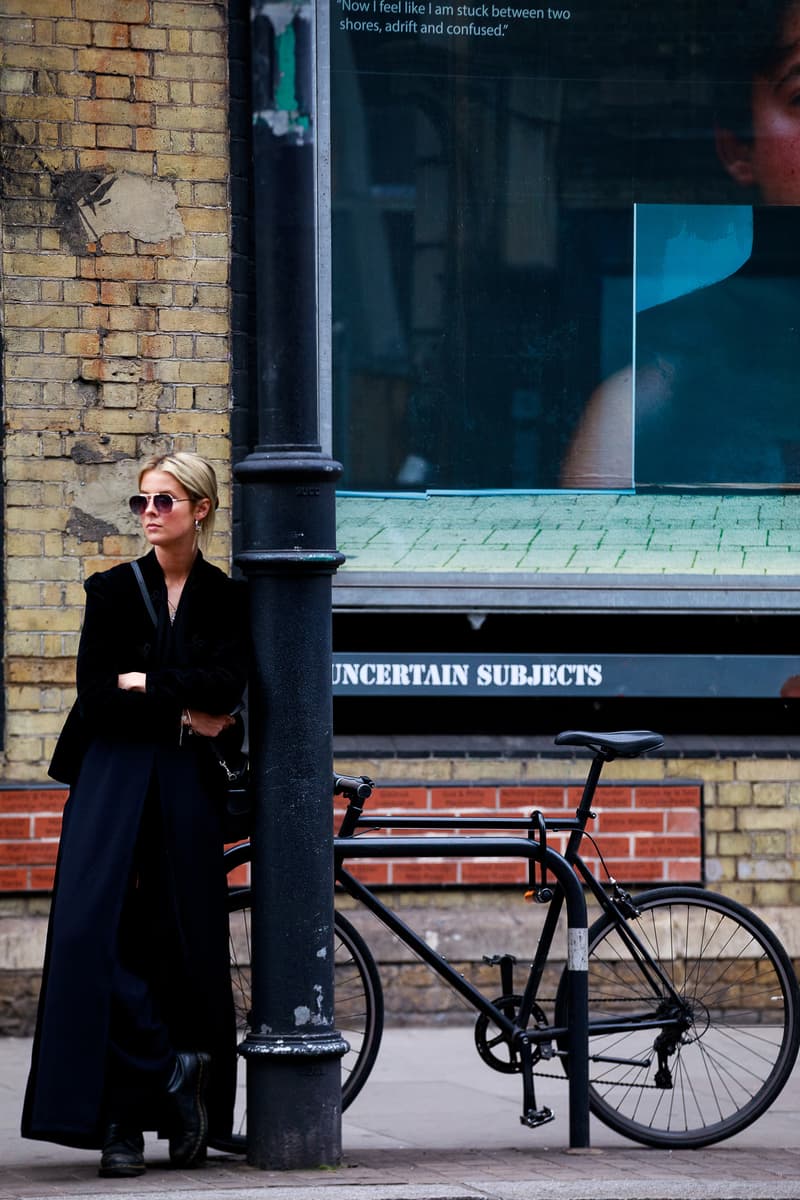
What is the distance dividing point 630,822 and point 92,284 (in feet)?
9.53

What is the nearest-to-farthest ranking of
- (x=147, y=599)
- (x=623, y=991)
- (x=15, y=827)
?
(x=147, y=599) < (x=623, y=991) < (x=15, y=827)

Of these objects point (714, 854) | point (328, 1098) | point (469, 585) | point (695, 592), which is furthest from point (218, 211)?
point (328, 1098)

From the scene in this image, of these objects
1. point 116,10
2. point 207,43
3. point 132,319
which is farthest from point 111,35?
point 132,319

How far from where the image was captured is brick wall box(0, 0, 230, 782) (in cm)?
695

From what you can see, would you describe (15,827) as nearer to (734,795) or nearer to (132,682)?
(132,682)

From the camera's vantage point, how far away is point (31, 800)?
22.7ft

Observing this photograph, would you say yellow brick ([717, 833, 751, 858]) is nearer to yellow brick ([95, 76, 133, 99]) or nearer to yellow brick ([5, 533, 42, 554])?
yellow brick ([5, 533, 42, 554])

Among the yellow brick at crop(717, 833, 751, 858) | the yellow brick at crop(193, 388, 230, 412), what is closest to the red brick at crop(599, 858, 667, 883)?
the yellow brick at crop(717, 833, 751, 858)

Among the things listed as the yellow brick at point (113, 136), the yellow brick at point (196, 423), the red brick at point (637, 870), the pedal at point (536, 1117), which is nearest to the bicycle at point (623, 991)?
the pedal at point (536, 1117)

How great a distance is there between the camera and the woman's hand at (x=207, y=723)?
4648mm

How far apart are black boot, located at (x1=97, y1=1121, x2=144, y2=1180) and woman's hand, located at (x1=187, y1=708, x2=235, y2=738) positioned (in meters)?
0.98

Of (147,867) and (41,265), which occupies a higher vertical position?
(41,265)

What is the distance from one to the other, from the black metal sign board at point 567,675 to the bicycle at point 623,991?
1855 millimetres

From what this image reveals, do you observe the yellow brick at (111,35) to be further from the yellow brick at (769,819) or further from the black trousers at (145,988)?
the yellow brick at (769,819)
